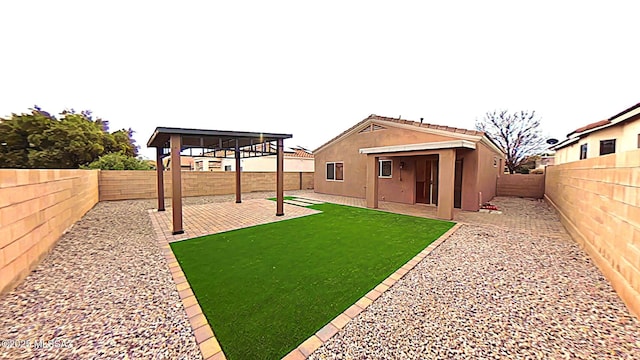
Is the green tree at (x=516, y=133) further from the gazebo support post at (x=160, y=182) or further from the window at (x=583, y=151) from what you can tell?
the gazebo support post at (x=160, y=182)

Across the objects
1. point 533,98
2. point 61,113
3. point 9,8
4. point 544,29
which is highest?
point 533,98

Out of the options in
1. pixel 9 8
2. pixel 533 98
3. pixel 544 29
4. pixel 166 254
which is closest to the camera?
pixel 166 254

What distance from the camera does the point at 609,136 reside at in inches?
436

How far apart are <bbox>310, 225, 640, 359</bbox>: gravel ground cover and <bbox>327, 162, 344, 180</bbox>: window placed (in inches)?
412

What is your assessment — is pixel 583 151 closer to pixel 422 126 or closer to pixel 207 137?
pixel 422 126

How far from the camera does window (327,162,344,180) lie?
47.5ft

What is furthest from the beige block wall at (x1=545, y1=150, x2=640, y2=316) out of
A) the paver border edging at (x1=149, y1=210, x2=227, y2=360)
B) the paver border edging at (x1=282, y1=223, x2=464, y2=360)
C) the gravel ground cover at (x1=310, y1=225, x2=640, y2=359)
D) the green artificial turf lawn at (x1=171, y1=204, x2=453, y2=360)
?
the paver border edging at (x1=149, y1=210, x2=227, y2=360)

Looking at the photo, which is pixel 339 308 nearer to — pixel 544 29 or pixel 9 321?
pixel 9 321

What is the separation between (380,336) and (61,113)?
75.8 feet

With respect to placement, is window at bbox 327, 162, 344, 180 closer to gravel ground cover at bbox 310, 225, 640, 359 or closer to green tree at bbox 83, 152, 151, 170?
gravel ground cover at bbox 310, 225, 640, 359

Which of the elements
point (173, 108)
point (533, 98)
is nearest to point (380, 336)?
point (173, 108)

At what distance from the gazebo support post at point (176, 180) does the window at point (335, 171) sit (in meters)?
9.75

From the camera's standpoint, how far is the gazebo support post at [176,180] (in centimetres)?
600

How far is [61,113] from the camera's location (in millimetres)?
15492
